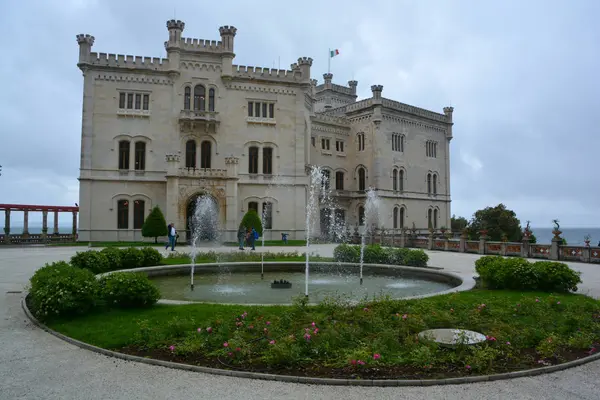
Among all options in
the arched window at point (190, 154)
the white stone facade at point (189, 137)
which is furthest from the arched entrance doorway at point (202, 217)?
the arched window at point (190, 154)

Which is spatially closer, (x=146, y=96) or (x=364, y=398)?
(x=364, y=398)

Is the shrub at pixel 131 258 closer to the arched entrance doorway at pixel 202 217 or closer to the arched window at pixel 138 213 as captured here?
the arched entrance doorway at pixel 202 217

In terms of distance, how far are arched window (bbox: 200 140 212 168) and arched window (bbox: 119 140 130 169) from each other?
19.4ft

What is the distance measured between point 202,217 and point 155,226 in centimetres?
485

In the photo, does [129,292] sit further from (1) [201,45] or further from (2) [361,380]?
(1) [201,45]

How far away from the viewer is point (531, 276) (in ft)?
40.8

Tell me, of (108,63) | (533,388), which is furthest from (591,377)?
(108,63)

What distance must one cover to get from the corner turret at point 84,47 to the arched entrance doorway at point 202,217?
13.9 metres

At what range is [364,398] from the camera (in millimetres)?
5328

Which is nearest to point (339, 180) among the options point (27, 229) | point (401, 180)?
point (401, 180)

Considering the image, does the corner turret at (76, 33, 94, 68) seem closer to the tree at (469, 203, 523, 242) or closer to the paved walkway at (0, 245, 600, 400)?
the paved walkway at (0, 245, 600, 400)

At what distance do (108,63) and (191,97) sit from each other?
691cm

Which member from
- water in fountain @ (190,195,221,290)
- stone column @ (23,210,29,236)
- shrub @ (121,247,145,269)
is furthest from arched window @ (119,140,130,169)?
shrub @ (121,247,145,269)

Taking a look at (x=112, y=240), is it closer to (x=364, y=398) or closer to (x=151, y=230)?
(x=151, y=230)
